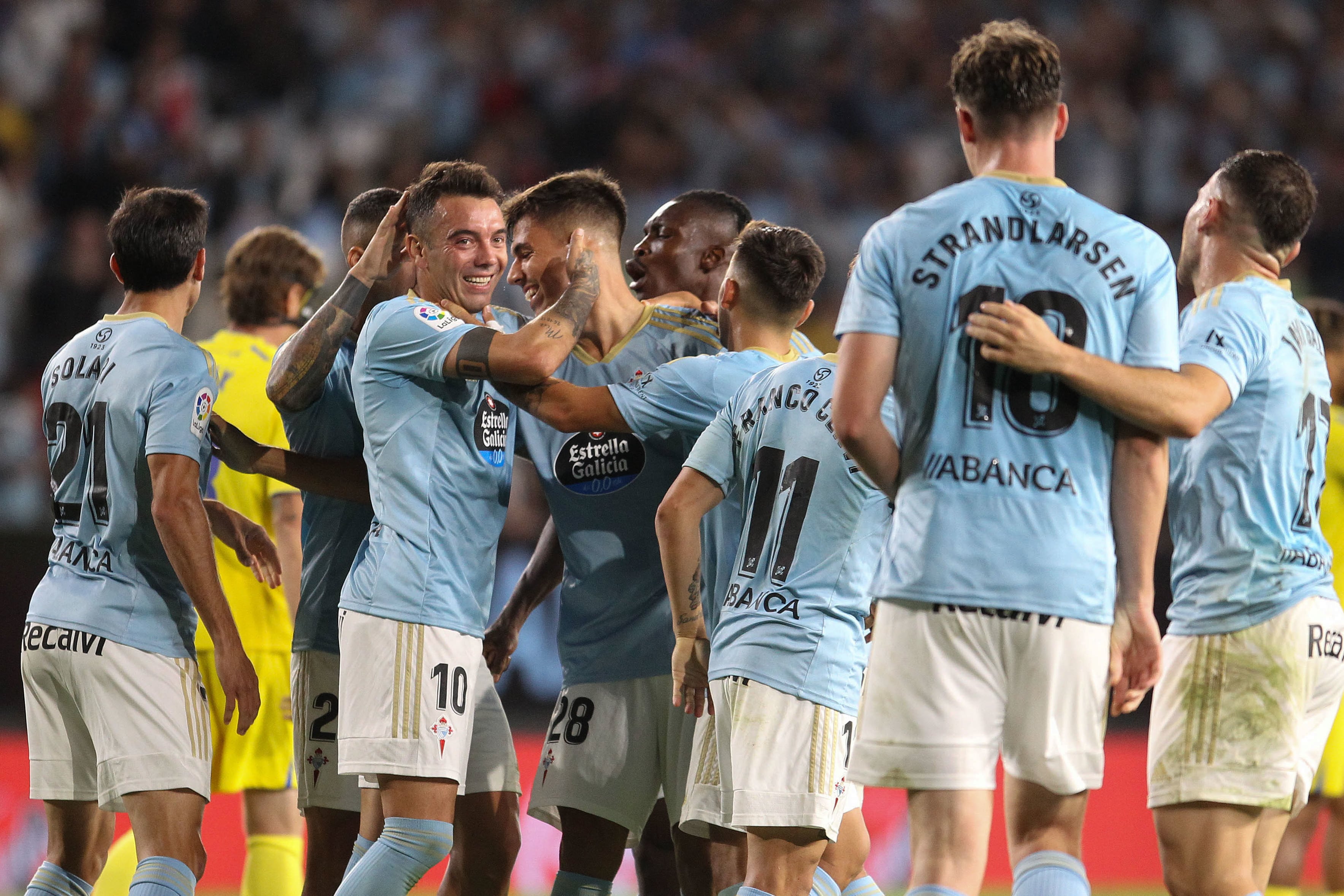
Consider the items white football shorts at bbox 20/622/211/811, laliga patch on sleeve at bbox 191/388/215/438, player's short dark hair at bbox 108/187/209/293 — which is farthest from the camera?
player's short dark hair at bbox 108/187/209/293

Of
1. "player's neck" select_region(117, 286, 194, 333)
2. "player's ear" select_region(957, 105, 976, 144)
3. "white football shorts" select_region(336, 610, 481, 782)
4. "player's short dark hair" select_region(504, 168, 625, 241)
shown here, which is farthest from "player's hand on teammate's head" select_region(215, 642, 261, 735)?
"player's ear" select_region(957, 105, 976, 144)

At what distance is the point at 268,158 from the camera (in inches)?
501

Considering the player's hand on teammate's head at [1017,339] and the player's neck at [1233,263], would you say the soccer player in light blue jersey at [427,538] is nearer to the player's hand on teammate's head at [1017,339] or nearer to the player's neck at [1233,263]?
the player's hand on teammate's head at [1017,339]

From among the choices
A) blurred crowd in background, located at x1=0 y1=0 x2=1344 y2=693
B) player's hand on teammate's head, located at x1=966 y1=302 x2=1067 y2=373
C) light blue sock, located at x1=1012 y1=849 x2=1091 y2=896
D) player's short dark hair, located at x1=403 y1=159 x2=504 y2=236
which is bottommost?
light blue sock, located at x1=1012 y1=849 x2=1091 y2=896

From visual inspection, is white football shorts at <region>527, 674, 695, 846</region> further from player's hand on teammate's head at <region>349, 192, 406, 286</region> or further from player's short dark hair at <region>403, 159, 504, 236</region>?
player's short dark hair at <region>403, 159, 504, 236</region>

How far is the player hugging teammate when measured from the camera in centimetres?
337

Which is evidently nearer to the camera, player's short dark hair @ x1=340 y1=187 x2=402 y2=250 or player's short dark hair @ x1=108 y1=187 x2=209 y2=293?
player's short dark hair @ x1=108 y1=187 x2=209 y2=293

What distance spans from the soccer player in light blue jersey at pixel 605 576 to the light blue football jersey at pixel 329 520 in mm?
592

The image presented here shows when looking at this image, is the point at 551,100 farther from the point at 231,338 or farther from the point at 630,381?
the point at 630,381

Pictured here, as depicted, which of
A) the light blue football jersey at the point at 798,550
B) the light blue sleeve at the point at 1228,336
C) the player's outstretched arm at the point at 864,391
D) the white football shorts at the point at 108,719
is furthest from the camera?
the white football shorts at the point at 108,719

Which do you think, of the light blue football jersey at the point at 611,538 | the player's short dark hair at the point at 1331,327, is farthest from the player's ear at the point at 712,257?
the player's short dark hair at the point at 1331,327

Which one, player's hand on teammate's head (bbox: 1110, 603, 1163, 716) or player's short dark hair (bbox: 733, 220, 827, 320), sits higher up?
player's short dark hair (bbox: 733, 220, 827, 320)

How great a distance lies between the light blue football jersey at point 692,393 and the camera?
4.57 m

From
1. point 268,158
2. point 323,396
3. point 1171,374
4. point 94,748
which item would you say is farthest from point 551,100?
point 1171,374
